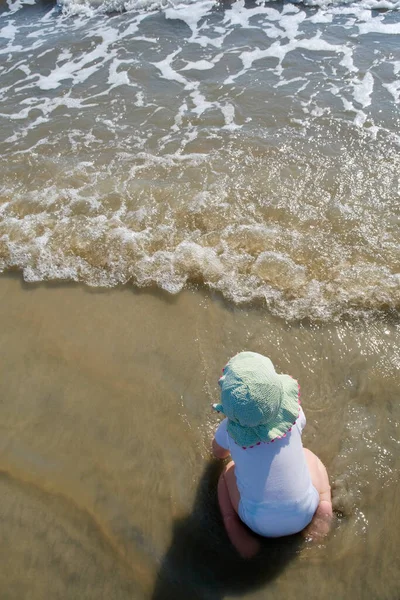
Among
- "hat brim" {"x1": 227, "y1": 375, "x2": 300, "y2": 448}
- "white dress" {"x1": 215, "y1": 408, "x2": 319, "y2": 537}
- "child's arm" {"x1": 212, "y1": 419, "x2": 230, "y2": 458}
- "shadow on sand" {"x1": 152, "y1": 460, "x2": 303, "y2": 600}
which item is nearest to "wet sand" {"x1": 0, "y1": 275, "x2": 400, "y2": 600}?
"shadow on sand" {"x1": 152, "y1": 460, "x2": 303, "y2": 600}

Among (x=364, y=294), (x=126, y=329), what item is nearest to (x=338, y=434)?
(x=364, y=294)

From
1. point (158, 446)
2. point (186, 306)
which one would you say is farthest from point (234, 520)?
point (186, 306)

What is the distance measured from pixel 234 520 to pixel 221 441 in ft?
1.56

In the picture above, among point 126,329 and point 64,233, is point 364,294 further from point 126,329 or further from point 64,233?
point 64,233

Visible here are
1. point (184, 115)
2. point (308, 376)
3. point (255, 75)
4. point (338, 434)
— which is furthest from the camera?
point (255, 75)

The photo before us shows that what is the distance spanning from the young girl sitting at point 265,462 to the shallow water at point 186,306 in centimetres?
19

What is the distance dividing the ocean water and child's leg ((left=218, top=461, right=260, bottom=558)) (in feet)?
5.16

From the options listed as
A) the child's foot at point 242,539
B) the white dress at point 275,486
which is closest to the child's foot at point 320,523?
the white dress at point 275,486

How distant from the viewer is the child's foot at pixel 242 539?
2.52 m

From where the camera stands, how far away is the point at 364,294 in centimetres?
370

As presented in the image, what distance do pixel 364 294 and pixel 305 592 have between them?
7.48 ft

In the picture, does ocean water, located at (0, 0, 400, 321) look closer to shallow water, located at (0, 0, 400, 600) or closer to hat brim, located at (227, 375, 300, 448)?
shallow water, located at (0, 0, 400, 600)

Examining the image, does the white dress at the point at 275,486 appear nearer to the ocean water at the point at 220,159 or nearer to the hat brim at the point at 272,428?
the hat brim at the point at 272,428

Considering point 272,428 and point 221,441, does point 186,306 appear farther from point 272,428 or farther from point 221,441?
point 272,428
